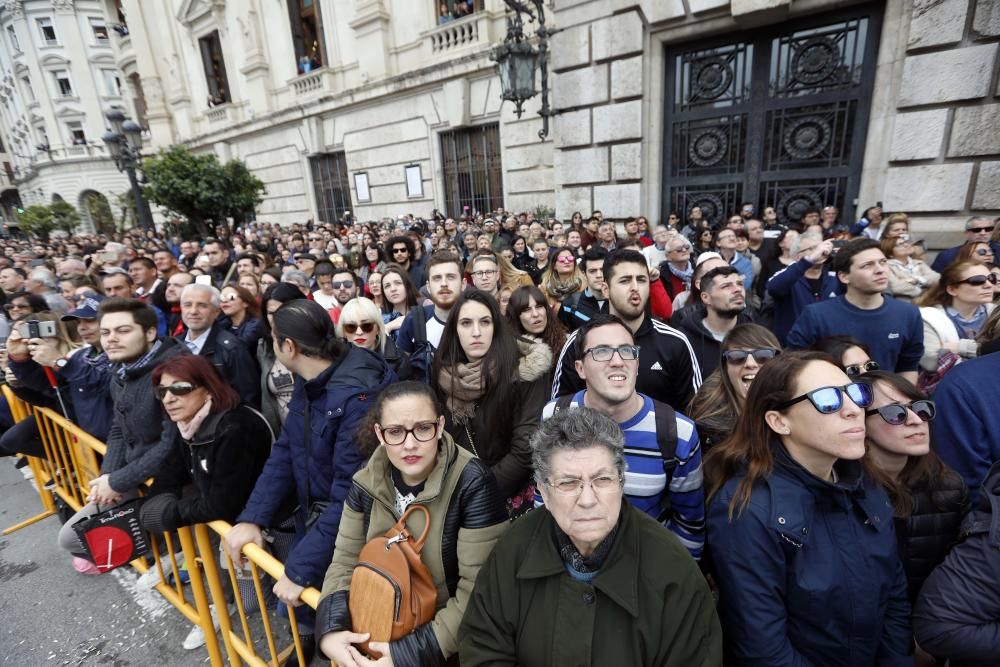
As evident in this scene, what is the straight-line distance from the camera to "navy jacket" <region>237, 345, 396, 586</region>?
2.04m

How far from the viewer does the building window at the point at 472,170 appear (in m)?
12.7

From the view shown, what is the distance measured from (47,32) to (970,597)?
5825 centimetres

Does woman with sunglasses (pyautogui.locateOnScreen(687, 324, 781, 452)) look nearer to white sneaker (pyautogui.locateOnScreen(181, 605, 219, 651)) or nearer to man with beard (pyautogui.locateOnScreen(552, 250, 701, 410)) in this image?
man with beard (pyautogui.locateOnScreen(552, 250, 701, 410))

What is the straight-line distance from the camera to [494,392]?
99.0 inches

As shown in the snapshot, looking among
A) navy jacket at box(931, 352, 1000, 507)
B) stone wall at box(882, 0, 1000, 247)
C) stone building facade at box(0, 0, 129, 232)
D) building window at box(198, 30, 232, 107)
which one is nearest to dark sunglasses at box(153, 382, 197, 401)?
navy jacket at box(931, 352, 1000, 507)

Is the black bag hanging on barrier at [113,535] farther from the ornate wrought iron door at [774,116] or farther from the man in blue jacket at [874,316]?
the ornate wrought iron door at [774,116]

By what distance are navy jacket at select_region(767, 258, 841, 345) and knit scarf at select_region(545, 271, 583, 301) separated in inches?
71.5

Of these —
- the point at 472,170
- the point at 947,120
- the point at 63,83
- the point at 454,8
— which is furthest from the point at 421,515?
the point at 63,83

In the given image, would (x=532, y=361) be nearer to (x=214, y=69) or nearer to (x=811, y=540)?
(x=811, y=540)

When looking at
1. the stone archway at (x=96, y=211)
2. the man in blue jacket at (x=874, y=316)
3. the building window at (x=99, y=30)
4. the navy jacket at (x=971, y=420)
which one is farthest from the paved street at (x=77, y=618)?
the building window at (x=99, y=30)

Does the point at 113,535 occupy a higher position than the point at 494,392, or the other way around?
the point at 494,392

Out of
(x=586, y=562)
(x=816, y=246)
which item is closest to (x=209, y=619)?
(x=586, y=562)

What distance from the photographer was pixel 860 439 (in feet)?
4.98

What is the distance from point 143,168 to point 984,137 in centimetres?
1710
